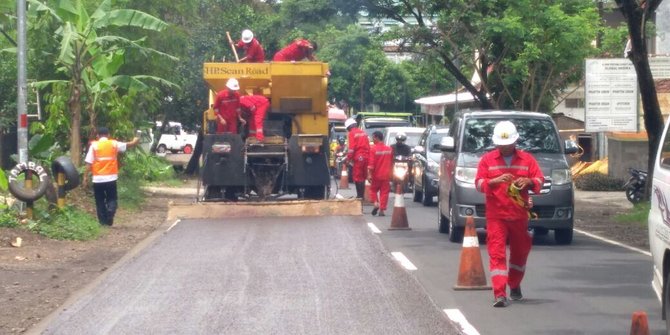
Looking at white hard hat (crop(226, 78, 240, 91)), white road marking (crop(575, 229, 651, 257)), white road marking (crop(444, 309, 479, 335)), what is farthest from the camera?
white hard hat (crop(226, 78, 240, 91))

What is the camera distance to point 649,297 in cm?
1155

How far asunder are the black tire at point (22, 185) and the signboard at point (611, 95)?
1429 centimetres

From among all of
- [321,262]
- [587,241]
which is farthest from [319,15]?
[321,262]

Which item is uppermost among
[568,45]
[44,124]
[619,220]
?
[568,45]

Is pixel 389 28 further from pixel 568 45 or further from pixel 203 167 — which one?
pixel 203 167

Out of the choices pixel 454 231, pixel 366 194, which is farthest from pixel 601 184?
pixel 454 231

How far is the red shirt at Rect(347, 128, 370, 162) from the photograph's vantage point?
897 inches

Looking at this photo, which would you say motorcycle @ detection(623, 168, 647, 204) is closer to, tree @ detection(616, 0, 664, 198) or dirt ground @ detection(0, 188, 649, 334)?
dirt ground @ detection(0, 188, 649, 334)

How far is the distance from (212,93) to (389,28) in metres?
10.2

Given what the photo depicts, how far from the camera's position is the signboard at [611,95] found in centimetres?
2723

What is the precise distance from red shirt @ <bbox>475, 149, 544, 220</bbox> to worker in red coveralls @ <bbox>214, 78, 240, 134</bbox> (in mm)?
10819

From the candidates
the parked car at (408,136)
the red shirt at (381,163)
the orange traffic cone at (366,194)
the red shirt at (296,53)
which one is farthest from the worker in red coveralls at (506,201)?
the parked car at (408,136)

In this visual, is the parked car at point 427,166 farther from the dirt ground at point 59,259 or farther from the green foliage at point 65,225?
the green foliage at point 65,225

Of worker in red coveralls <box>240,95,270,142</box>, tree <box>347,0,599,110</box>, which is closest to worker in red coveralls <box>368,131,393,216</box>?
worker in red coveralls <box>240,95,270,142</box>
